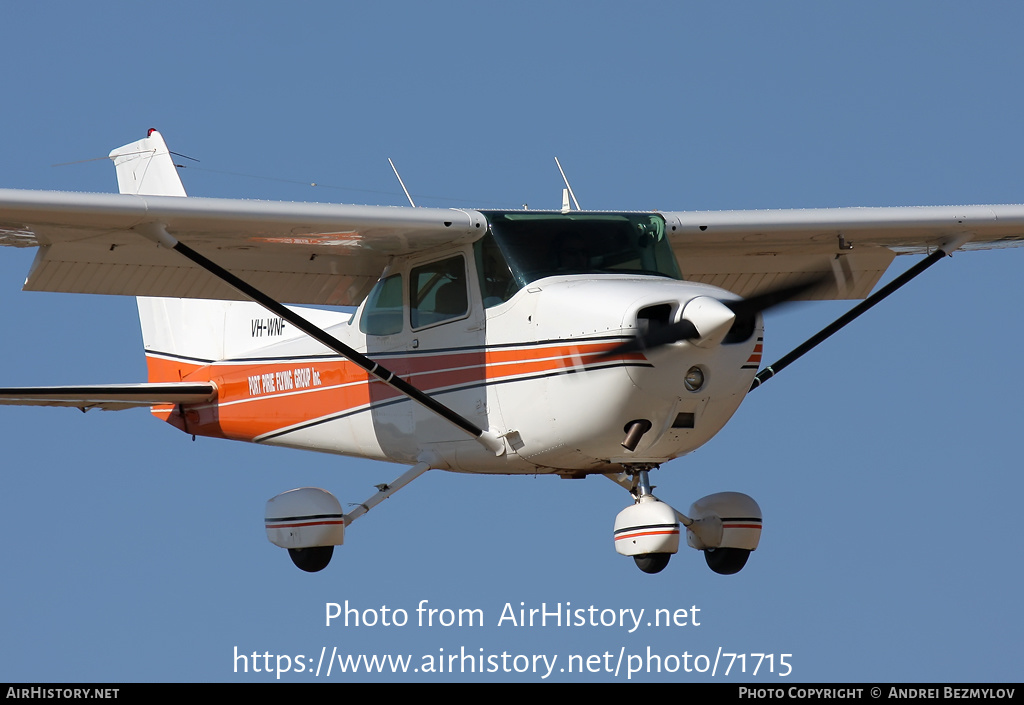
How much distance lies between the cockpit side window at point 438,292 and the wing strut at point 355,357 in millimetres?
684

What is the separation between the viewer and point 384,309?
14.9 metres

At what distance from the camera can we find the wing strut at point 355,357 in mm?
13555

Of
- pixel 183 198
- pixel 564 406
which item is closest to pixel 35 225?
pixel 183 198

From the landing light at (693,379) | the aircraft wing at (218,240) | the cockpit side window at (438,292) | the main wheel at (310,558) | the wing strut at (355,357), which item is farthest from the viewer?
the main wheel at (310,558)

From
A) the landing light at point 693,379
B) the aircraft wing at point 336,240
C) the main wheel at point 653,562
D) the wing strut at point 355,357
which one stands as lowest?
the main wheel at point 653,562

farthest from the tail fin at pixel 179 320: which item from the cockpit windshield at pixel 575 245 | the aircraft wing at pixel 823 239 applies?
the aircraft wing at pixel 823 239

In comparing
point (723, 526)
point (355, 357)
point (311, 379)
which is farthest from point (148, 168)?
point (723, 526)

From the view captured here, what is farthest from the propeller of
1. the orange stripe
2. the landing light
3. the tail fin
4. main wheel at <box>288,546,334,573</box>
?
the tail fin

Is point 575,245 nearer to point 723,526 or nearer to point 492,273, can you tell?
point 492,273

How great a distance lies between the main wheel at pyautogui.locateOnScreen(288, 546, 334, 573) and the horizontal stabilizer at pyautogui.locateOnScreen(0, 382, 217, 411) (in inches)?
117

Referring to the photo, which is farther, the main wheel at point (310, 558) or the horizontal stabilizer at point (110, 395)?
the horizontal stabilizer at point (110, 395)

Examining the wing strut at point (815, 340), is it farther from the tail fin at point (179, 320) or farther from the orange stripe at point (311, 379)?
the tail fin at point (179, 320)

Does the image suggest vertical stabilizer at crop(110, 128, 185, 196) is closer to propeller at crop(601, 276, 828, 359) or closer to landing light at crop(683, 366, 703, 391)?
propeller at crop(601, 276, 828, 359)

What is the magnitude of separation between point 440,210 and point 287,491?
2.87 metres
